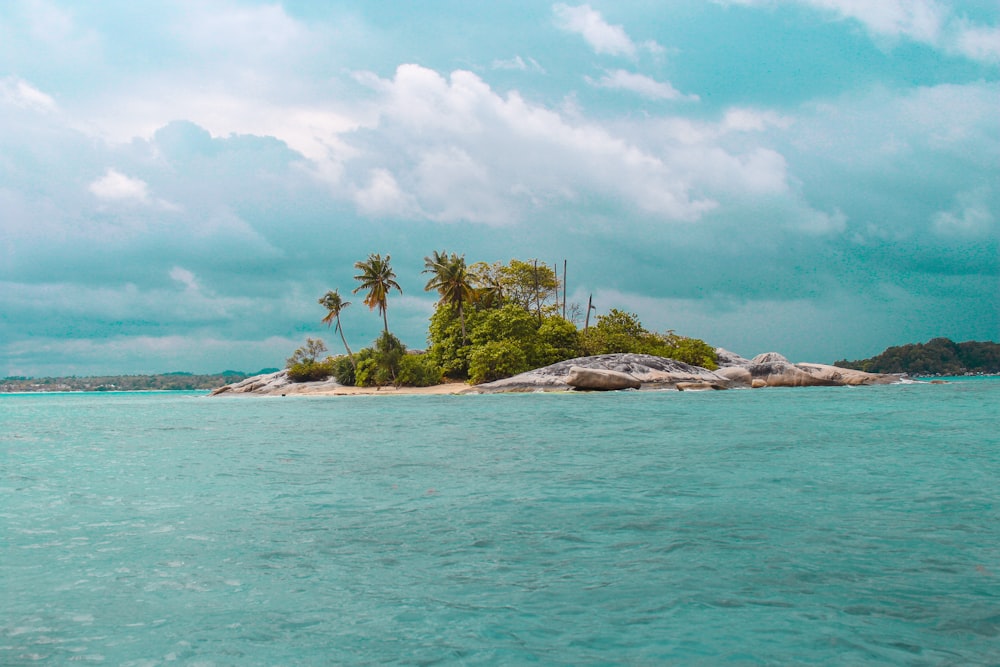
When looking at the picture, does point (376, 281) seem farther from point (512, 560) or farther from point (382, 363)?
point (512, 560)

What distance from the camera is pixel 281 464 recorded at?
12.0m

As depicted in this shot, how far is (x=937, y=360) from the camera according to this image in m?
111

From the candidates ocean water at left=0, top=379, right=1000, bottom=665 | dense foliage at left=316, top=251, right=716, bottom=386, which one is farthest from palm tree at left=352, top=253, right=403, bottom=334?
ocean water at left=0, top=379, right=1000, bottom=665

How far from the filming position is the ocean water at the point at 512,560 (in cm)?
383

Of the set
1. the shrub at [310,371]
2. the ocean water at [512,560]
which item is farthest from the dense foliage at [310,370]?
the ocean water at [512,560]

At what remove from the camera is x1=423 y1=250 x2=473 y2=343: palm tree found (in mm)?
59062

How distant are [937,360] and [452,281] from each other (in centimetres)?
9076

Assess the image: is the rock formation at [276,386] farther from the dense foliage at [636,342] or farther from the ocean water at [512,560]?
the ocean water at [512,560]

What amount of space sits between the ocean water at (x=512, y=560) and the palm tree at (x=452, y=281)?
47.4 metres

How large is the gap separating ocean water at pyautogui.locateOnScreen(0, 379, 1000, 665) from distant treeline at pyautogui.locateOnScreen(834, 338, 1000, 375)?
109905 mm

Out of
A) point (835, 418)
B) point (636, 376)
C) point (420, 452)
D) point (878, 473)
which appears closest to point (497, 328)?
point (636, 376)

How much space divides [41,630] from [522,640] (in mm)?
2903

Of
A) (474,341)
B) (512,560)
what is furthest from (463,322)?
(512,560)

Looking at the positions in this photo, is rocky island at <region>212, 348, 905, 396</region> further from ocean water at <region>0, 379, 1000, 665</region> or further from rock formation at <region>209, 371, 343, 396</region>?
ocean water at <region>0, 379, 1000, 665</region>
